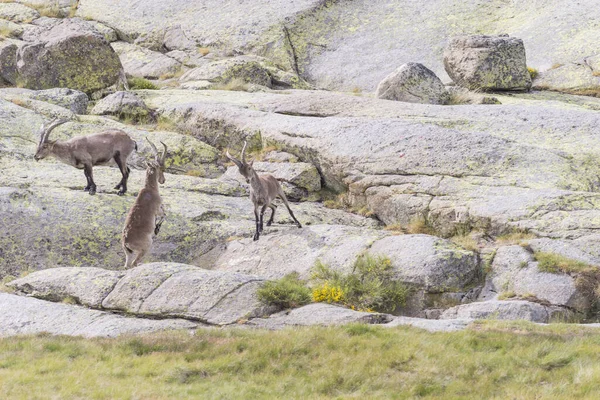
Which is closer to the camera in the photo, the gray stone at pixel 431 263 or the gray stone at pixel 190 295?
the gray stone at pixel 190 295

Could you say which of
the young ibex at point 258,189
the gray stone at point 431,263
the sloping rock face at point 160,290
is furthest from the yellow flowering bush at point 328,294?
the young ibex at point 258,189

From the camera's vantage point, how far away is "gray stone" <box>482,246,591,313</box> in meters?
17.7

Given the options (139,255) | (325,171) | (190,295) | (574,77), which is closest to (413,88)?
(574,77)

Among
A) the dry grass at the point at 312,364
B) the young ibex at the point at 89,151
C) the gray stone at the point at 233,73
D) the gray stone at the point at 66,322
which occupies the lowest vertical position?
the gray stone at the point at 233,73

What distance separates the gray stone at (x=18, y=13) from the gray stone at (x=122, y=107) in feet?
64.5

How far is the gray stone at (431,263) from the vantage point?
1831 cm

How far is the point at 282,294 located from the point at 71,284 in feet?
15.9

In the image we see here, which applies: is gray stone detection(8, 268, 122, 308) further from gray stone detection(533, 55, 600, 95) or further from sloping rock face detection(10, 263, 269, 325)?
gray stone detection(533, 55, 600, 95)

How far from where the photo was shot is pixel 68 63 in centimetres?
3450

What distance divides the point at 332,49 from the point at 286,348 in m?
32.5

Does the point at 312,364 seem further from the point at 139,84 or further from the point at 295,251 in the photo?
the point at 139,84

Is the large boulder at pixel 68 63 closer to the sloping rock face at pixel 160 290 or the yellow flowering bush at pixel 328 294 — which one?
the sloping rock face at pixel 160 290

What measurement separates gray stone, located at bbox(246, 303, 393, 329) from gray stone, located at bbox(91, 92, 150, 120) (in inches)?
707

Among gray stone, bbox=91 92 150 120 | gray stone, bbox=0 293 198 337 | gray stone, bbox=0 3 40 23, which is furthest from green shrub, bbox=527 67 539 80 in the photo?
gray stone, bbox=0 3 40 23
